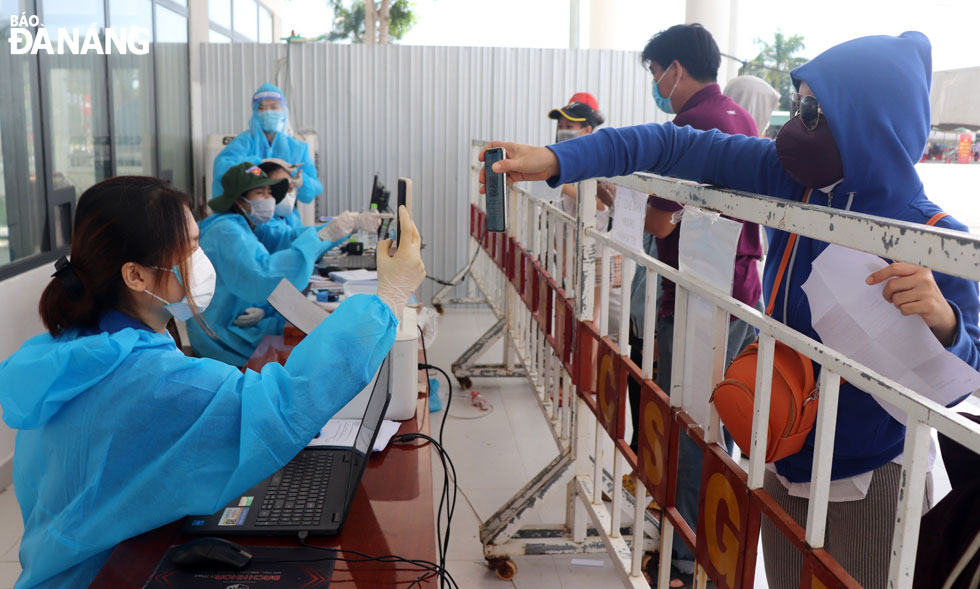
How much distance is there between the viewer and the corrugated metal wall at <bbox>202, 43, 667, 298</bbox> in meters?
5.77

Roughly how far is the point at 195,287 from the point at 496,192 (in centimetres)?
56

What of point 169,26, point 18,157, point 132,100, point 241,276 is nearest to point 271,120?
point 132,100

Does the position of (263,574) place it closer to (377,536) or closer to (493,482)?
(377,536)

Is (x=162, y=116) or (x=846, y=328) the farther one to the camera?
(x=162, y=116)

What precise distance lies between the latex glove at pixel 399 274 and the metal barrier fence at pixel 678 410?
41cm

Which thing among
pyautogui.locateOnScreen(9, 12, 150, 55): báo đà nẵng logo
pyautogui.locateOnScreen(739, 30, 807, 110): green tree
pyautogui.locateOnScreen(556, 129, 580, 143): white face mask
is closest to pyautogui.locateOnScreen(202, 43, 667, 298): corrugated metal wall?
pyautogui.locateOnScreen(9, 12, 150, 55): báo đà nẵng logo

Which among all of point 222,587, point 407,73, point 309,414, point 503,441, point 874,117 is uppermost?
point 407,73

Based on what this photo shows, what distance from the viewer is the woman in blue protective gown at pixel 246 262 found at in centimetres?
286

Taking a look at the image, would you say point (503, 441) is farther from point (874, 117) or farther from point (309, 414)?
point (874, 117)

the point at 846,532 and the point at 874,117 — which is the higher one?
the point at 874,117

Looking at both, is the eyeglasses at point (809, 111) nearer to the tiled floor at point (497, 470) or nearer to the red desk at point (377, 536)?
the red desk at point (377, 536)

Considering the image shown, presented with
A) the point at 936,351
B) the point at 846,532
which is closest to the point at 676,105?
the point at 846,532

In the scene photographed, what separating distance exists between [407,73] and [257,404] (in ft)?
16.5

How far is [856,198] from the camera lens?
40.9 inches
